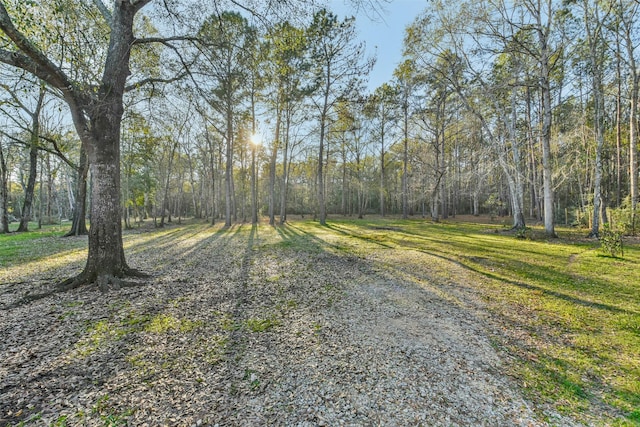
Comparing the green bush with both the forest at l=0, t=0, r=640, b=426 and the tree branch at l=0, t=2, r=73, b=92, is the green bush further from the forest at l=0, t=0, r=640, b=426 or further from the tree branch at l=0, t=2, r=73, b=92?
the tree branch at l=0, t=2, r=73, b=92

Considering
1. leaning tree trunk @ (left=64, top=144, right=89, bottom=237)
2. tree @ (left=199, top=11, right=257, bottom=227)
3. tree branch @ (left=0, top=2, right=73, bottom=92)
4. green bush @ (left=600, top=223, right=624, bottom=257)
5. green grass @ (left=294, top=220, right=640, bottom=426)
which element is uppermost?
tree @ (left=199, top=11, right=257, bottom=227)

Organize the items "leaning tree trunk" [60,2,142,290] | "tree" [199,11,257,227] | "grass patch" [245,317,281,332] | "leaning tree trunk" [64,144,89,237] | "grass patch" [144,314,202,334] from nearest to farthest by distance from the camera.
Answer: "grass patch" [144,314,202,334] → "grass patch" [245,317,281,332] → "leaning tree trunk" [60,2,142,290] → "tree" [199,11,257,227] → "leaning tree trunk" [64,144,89,237]

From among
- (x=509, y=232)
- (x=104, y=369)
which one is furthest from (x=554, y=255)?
(x=104, y=369)

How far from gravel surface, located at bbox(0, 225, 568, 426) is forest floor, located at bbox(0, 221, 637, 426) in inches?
0.6

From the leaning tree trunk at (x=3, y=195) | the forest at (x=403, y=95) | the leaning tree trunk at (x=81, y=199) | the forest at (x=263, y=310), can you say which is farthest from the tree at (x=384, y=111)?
the leaning tree trunk at (x=3, y=195)

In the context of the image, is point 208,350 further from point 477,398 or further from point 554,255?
point 554,255

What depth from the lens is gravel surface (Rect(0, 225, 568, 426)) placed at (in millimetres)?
2123

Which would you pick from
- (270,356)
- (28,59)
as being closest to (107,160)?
(28,59)

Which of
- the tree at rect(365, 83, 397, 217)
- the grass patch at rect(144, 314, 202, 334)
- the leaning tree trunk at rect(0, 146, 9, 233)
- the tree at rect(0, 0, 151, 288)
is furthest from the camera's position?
the tree at rect(365, 83, 397, 217)

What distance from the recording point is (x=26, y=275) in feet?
19.1

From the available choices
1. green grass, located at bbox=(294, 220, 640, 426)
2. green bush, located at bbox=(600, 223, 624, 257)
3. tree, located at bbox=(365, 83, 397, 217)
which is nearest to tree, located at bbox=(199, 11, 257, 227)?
green grass, located at bbox=(294, 220, 640, 426)

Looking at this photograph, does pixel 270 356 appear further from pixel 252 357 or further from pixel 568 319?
pixel 568 319

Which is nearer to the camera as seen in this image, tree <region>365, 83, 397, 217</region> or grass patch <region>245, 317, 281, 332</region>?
grass patch <region>245, 317, 281, 332</region>

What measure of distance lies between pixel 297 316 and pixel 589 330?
389 centimetres
